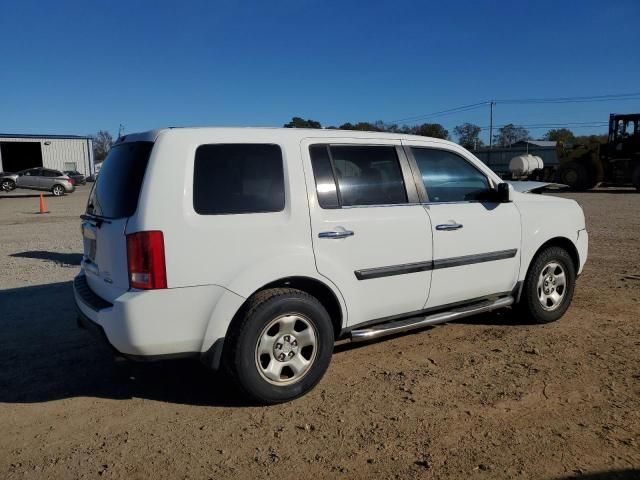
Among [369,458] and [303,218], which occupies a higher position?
[303,218]

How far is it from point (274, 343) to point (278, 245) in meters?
0.66

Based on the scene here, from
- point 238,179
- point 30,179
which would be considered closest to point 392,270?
point 238,179

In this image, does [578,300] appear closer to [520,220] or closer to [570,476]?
[520,220]

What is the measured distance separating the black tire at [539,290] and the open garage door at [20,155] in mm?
51561

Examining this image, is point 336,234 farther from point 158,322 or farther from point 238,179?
point 158,322

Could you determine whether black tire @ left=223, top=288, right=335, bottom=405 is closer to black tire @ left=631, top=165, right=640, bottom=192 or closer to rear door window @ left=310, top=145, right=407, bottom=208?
A: rear door window @ left=310, top=145, right=407, bottom=208

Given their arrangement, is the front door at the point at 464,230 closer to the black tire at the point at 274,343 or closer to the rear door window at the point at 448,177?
the rear door window at the point at 448,177

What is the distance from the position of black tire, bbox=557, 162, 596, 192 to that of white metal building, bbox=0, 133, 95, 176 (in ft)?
138

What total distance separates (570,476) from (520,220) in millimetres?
2598

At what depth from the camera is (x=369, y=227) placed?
3934 mm

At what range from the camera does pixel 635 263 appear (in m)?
8.11

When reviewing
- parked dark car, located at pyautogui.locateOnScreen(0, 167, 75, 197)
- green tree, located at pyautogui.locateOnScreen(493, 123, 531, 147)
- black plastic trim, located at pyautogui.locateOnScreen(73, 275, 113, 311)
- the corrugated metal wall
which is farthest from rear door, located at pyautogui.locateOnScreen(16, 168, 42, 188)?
green tree, located at pyautogui.locateOnScreen(493, 123, 531, 147)

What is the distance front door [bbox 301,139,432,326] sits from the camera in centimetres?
379

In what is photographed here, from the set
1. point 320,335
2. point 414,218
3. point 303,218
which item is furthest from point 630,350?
point 303,218
